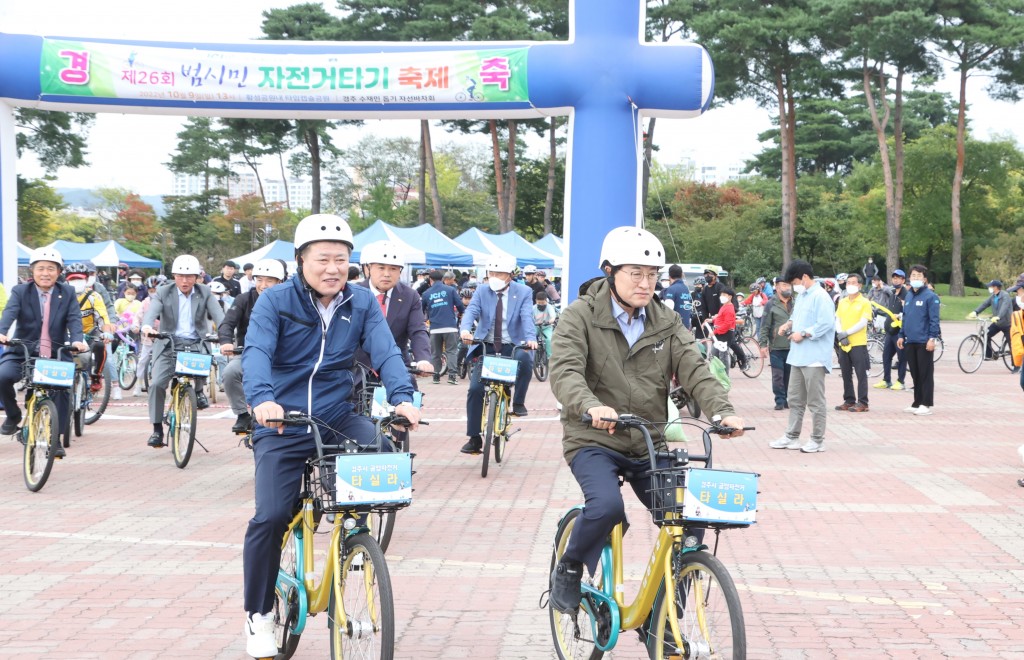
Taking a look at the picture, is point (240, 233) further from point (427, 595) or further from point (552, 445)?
point (427, 595)

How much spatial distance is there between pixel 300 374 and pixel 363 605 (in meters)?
0.97

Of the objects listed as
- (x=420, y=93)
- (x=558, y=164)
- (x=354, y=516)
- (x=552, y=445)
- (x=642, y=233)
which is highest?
(x=558, y=164)

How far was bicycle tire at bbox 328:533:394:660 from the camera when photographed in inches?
150

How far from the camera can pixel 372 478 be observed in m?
3.93

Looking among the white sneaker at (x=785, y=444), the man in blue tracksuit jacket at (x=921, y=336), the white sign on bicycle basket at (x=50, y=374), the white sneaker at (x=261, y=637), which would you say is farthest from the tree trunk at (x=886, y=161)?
the white sneaker at (x=261, y=637)

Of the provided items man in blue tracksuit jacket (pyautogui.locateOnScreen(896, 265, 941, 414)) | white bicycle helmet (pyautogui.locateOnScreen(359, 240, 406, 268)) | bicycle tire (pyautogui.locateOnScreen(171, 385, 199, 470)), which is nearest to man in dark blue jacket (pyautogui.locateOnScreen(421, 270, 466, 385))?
man in blue tracksuit jacket (pyautogui.locateOnScreen(896, 265, 941, 414))

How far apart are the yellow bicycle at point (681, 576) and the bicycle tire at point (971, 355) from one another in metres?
20.1

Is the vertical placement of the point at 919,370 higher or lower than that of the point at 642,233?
lower

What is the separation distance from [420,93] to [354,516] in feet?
34.2

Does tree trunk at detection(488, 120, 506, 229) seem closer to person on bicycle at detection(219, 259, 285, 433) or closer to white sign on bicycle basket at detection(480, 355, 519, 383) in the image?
person on bicycle at detection(219, 259, 285, 433)

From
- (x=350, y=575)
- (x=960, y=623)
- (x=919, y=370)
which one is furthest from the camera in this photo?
(x=919, y=370)

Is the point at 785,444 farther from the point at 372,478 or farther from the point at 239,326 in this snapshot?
the point at 372,478

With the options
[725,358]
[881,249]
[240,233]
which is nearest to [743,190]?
[881,249]

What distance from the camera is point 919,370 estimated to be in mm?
15141
